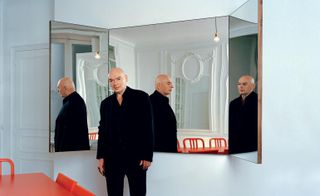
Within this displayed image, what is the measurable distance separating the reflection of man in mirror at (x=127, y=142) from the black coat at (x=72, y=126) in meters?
0.41

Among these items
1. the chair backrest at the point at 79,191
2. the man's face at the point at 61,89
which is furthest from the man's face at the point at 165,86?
the chair backrest at the point at 79,191

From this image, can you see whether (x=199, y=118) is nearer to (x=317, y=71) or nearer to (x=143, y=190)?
(x=143, y=190)

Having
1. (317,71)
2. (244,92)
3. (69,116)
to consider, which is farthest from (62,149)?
(317,71)

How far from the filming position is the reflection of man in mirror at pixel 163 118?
3.02m

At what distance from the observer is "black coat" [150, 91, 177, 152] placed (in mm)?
3018

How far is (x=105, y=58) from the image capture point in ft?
10.7

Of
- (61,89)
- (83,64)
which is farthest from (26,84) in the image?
(83,64)

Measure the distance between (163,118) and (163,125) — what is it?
0.07 meters

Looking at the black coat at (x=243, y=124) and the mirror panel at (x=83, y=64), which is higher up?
the mirror panel at (x=83, y=64)

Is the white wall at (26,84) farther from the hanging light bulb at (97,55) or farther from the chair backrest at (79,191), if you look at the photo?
the chair backrest at (79,191)

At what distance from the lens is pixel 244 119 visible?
2602 mm

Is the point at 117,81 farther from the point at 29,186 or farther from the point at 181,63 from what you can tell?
the point at 29,186

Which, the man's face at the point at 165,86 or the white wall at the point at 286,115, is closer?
→ the white wall at the point at 286,115

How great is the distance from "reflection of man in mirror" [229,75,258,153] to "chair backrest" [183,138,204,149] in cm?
28
